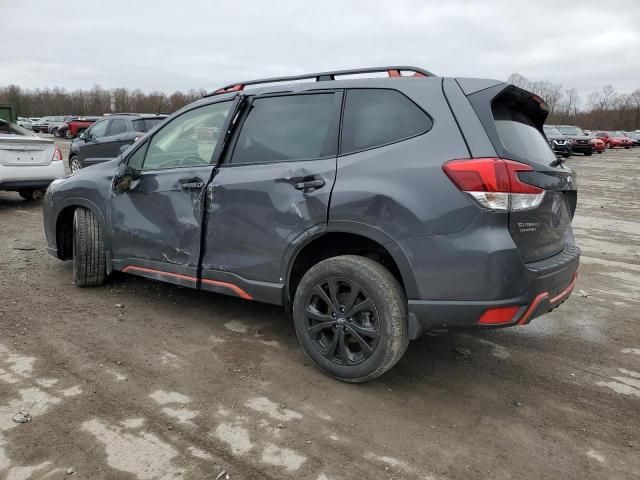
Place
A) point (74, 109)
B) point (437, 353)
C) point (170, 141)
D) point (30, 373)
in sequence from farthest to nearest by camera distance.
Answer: point (74, 109) < point (170, 141) < point (437, 353) < point (30, 373)

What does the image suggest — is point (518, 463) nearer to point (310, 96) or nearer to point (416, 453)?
point (416, 453)

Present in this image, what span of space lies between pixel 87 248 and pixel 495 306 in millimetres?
3523

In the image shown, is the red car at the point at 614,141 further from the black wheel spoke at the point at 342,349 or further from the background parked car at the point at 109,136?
the black wheel spoke at the point at 342,349

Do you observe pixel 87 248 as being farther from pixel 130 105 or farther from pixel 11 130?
pixel 130 105

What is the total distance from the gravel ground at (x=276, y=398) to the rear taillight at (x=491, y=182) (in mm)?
1203

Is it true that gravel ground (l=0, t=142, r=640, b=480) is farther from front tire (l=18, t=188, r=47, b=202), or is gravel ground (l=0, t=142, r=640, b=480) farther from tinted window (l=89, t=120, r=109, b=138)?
tinted window (l=89, t=120, r=109, b=138)

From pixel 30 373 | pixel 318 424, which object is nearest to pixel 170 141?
pixel 30 373

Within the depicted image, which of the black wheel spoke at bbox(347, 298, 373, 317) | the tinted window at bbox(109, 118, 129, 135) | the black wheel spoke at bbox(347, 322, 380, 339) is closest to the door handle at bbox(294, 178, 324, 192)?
the black wheel spoke at bbox(347, 298, 373, 317)

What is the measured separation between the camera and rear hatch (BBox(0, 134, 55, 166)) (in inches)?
324

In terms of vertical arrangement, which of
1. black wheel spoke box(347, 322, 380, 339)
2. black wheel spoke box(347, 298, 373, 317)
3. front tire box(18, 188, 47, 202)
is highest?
black wheel spoke box(347, 298, 373, 317)

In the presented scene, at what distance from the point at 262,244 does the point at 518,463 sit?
1.94 metres

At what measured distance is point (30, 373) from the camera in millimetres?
3168

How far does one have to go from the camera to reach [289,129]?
11.3ft

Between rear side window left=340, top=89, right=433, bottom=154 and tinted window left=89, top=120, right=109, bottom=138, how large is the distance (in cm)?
1154
